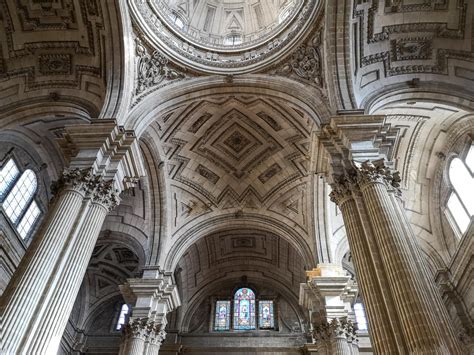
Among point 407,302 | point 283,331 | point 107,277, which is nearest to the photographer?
point 407,302

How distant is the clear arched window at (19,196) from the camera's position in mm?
12531

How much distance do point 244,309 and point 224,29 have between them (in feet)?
40.0

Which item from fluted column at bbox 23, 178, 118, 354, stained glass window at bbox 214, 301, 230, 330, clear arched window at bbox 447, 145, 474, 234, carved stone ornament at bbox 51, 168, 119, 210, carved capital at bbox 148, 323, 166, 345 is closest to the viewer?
fluted column at bbox 23, 178, 118, 354

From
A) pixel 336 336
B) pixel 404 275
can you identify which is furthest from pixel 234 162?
pixel 404 275

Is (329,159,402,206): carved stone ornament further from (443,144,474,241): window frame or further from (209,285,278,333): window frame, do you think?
(209,285,278,333): window frame

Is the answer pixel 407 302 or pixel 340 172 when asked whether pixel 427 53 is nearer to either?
pixel 340 172

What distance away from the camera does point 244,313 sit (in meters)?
17.8

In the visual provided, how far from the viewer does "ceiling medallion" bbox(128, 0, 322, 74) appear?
11.7m

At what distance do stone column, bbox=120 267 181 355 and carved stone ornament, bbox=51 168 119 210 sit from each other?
185 inches

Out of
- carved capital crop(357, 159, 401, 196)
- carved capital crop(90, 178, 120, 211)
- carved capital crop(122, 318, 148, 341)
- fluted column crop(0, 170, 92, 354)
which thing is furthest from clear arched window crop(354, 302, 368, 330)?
fluted column crop(0, 170, 92, 354)

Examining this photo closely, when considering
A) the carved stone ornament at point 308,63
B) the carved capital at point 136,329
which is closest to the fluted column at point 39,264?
the carved capital at point 136,329

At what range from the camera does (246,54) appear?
1277 cm

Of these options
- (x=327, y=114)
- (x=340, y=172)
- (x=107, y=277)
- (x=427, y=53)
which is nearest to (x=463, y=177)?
(x=427, y=53)

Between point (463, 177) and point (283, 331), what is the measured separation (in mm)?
9550
